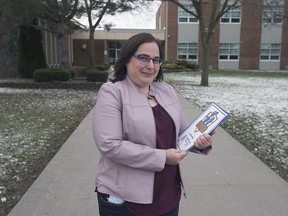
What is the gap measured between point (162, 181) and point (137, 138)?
1.06 feet

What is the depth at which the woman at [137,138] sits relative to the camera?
1926 mm

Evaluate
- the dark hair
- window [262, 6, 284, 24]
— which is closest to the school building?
window [262, 6, 284, 24]

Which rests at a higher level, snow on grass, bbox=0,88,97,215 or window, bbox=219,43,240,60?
window, bbox=219,43,240,60

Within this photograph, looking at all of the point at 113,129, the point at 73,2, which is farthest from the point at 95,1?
the point at 113,129

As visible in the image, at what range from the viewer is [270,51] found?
43.8m

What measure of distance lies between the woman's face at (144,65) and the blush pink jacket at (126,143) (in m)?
0.06

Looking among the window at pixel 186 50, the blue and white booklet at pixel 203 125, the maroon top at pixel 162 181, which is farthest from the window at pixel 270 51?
the maroon top at pixel 162 181

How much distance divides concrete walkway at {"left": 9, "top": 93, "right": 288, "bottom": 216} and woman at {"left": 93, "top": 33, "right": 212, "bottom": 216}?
5.72ft

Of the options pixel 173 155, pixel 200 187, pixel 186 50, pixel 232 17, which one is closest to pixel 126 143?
pixel 173 155

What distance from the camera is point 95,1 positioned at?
1673cm

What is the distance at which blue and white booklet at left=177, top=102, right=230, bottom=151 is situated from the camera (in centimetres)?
201

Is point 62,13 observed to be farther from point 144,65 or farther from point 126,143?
point 126,143

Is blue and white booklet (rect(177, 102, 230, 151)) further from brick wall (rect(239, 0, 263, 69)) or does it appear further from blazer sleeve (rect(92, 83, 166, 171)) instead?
brick wall (rect(239, 0, 263, 69))

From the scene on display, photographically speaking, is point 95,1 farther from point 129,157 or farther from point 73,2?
point 129,157
